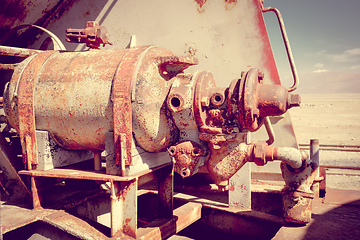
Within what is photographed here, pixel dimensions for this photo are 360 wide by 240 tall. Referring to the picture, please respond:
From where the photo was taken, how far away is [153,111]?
2213 mm

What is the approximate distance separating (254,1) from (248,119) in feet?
4.85

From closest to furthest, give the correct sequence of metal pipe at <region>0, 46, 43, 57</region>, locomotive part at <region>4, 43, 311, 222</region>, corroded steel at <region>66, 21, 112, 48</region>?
locomotive part at <region>4, 43, 311, 222</region>
corroded steel at <region>66, 21, 112, 48</region>
metal pipe at <region>0, 46, 43, 57</region>

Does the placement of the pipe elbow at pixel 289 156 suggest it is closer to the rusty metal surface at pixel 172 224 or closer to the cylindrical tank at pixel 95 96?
the cylindrical tank at pixel 95 96

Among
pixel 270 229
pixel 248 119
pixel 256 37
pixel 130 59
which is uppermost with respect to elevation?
pixel 256 37

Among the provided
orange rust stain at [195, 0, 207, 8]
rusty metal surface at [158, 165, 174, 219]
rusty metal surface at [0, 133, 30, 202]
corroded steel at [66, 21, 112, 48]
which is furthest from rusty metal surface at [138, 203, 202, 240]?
orange rust stain at [195, 0, 207, 8]

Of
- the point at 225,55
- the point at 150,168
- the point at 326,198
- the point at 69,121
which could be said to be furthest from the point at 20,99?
the point at 326,198

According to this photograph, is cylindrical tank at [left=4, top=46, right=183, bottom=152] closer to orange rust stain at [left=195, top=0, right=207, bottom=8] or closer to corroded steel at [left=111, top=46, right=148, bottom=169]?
corroded steel at [left=111, top=46, right=148, bottom=169]

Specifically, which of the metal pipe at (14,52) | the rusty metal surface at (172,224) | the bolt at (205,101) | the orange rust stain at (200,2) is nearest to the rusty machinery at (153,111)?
the bolt at (205,101)

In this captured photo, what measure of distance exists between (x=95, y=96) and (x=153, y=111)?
Answer: 47cm

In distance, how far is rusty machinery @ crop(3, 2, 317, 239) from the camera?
7.02ft

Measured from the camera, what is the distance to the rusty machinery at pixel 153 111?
2139mm

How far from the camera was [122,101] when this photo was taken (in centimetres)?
216

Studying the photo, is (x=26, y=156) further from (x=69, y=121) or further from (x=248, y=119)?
(x=248, y=119)

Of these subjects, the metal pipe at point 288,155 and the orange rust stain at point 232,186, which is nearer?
the metal pipe at point 288,155
